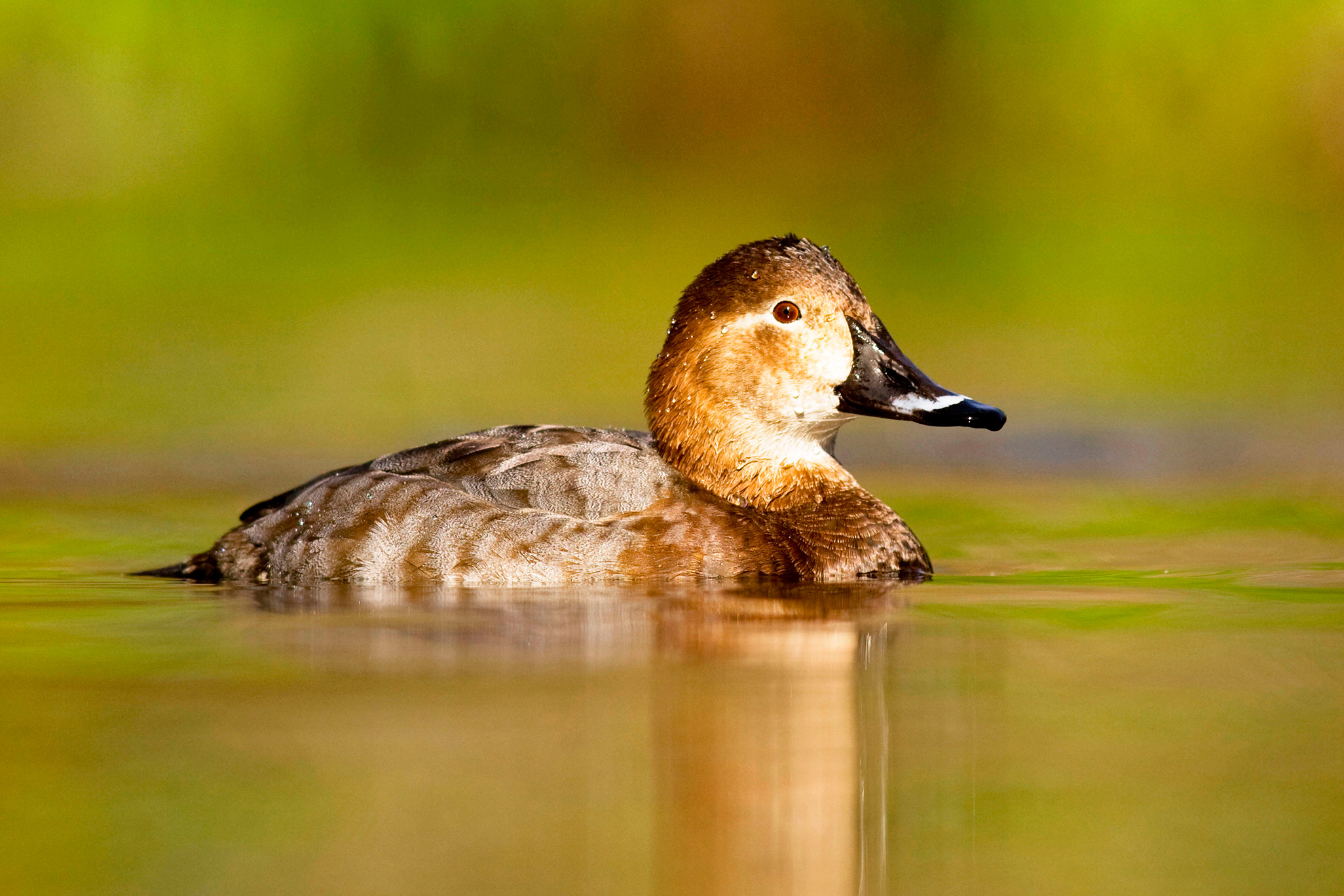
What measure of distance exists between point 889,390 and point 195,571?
2.76 metres

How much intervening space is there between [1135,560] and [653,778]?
394 cm

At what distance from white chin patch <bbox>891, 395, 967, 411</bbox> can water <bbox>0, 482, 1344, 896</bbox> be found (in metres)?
0.68

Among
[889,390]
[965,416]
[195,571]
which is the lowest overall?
Answer: [195,571]

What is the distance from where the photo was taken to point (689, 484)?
7133 millimetres

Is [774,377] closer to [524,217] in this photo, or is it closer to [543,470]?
[543,470]

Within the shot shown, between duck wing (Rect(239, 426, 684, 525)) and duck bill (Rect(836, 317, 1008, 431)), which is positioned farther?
duck bill (Rect(836, 317, 1008, 431))

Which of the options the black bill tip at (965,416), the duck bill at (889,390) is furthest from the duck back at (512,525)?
the black bill tip at (965,416)

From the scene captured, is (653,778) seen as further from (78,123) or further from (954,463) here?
(78,123)

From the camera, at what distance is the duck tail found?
7234 mm

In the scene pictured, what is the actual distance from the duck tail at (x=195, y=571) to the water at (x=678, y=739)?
0.30 meters

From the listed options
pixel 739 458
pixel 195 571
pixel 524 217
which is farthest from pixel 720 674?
pixel 524 217

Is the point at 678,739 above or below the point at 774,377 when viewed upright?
below

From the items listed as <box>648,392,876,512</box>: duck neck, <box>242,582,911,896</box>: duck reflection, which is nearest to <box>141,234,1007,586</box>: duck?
<box>648,392,876,512</box>: duck neck

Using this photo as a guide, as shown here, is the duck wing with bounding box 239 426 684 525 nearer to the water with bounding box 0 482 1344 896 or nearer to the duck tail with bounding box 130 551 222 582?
the duck tail with bounding box 130 551 222 582
